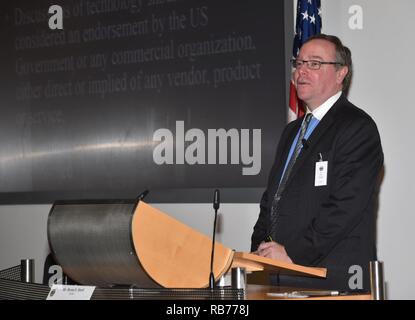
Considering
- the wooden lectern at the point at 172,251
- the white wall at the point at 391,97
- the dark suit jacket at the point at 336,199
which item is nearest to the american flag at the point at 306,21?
the white wall at the point at 391,97

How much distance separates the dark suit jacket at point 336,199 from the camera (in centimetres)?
337

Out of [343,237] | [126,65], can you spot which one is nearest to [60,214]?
[343,237]

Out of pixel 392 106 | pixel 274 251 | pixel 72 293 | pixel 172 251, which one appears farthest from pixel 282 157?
pixel 72 293

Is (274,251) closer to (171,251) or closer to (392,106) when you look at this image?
(171,251)

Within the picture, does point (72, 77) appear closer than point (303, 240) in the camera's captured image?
No

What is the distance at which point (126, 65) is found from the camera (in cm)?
584

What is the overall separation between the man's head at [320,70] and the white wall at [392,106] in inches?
37.5

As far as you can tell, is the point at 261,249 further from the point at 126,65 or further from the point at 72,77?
the point at 72,77

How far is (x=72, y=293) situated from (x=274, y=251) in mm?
1154

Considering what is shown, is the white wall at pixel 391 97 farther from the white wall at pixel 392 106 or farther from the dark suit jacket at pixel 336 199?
the dark suit jacket at pixel 336 199

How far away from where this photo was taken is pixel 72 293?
2.30 metres

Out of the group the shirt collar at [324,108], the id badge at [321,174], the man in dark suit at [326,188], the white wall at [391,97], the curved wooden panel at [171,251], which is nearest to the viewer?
the curved wooden panel at [171,251]

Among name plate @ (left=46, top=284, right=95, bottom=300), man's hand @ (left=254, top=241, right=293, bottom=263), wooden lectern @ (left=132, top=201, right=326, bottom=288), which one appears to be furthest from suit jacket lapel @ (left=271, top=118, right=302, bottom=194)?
name plate @ (left=46, top=284, right=95, bottom=300)
